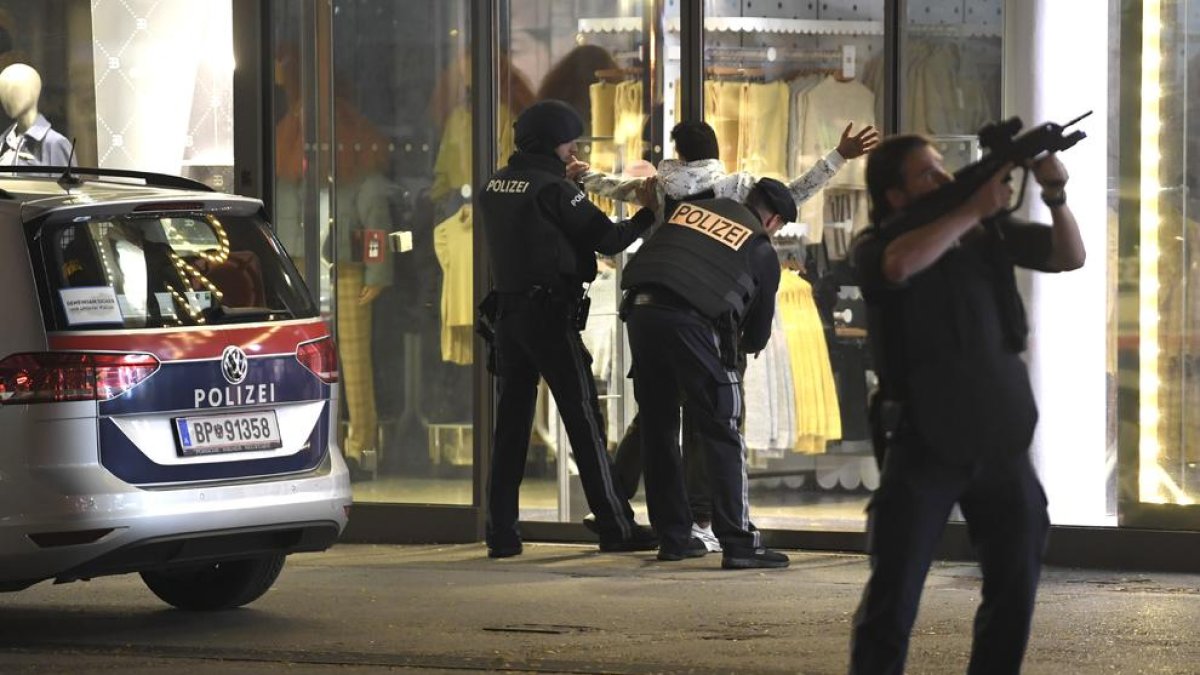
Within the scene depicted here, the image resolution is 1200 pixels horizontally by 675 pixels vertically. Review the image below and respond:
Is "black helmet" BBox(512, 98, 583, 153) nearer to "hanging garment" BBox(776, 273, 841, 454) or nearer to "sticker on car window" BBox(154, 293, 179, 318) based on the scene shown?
"hanging garment" BBox(776, 273, 841, 454)

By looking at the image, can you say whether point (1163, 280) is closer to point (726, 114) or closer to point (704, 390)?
point (704, 390)

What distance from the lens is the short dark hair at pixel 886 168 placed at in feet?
19.3

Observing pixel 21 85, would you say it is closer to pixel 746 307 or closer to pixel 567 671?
pixel 746 307

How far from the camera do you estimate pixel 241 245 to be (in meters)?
8.47

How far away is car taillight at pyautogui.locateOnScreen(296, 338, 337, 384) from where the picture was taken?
8.38 meters

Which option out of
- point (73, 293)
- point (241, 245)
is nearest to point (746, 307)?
point (241, 245)


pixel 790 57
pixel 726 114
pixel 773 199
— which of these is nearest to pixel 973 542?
pixel 773 199

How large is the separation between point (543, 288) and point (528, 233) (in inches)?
10.4

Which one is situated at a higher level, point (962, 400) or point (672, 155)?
point (672, 155)

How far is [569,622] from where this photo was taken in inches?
336

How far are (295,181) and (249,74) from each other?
2.10 feet

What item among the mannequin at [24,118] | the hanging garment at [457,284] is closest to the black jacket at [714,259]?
the hanging garment at [457,284]

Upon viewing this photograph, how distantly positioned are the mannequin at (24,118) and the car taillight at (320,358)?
470 centimetres

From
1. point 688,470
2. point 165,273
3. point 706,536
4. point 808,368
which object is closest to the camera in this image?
point 165,273
